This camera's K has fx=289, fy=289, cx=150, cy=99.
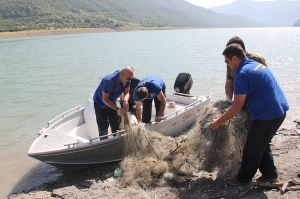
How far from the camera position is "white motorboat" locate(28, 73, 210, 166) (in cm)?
568

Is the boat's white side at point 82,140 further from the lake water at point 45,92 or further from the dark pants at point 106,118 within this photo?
the lake water at point 45,92

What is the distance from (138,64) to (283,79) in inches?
479

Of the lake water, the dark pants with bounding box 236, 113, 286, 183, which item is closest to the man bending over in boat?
the dark pants with bounding box 236, 113, 286, 183

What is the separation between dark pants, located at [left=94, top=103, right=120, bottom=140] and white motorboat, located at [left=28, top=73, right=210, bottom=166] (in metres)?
0.24

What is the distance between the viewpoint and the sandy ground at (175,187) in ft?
13.5

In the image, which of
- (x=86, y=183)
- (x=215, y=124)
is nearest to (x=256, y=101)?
(x=215, y=124)

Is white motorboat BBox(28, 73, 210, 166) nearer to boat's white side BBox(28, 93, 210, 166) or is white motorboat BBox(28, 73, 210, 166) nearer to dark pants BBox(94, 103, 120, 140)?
boat's white side BBox(28, 93, 210, 166)

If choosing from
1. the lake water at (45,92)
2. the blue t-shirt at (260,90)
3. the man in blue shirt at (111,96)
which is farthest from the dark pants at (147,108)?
the blue t-shirt at (260,90)

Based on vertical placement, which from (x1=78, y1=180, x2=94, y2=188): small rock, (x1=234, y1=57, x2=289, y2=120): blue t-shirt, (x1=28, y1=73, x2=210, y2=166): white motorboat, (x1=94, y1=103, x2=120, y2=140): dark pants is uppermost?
(x1=234, y1=57, x2=289, y2=120): blue t-shirt

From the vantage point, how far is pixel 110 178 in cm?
559

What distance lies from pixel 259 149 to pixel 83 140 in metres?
3.64

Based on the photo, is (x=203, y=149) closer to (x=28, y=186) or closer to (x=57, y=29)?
(x=28, y=186)

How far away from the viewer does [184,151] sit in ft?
16.4

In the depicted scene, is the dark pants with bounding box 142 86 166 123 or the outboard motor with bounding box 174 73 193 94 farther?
the outboard motor with bounding box 174 73 193 94
